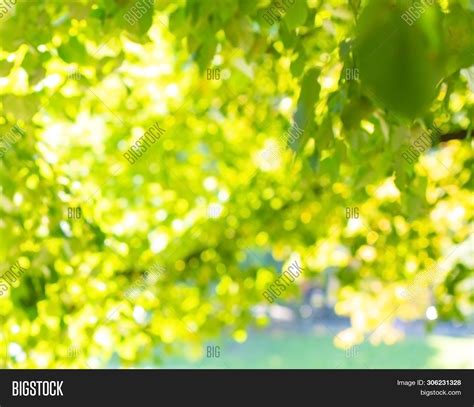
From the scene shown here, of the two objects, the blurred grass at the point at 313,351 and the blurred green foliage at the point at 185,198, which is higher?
the blurred grass at the point at 313,351

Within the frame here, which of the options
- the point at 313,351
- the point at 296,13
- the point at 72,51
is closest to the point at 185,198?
the point at 72,51

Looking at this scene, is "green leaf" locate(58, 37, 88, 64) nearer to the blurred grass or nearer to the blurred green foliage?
the blurred green foliage

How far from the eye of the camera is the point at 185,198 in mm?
2852

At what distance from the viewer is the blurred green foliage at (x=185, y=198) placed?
63.9 inches

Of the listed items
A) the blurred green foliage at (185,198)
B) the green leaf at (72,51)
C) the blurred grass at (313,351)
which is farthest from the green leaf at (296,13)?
the blurred grass at (313,351)

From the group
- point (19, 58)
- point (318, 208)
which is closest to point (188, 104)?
point (318, 208)

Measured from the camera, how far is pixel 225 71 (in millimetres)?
2387

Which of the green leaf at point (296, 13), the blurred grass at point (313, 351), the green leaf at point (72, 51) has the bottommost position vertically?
the green leaf at point (296, 13)

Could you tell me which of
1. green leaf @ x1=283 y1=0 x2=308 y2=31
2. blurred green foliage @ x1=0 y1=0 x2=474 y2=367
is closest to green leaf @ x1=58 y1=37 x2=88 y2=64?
blurred green foliage @ x1=0 y1=0 x2=474 y2=367

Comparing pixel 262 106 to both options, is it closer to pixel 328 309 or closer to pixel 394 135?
pixel 394 135

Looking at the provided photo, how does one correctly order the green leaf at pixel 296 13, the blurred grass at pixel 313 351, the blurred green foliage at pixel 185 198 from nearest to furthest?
1. the green leaf at pixel 296 13
2. the blurred green foliage at pixel 185 198
3. the blurred grass at pixel 313 351

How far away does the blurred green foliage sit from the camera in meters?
1.62

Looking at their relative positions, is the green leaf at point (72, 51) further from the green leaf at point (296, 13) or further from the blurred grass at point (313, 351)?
the blurred grass at point (313, 351)
